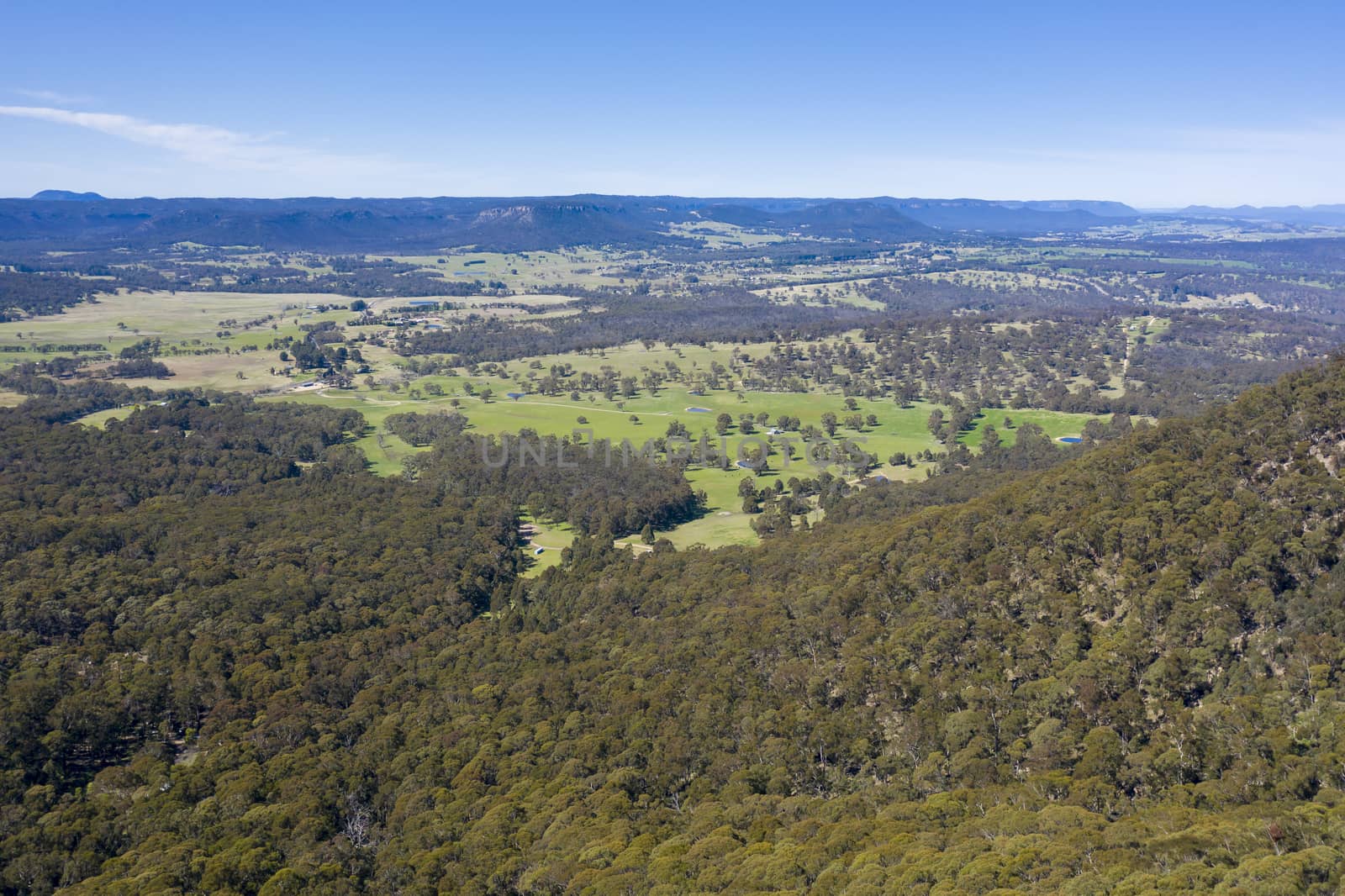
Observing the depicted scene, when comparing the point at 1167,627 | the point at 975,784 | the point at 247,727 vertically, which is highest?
the point at 1167,627

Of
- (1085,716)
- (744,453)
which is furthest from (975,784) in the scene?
(744,453)

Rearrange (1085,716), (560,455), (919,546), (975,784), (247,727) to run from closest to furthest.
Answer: (975,784) < (1085,716) < (247,727) < (919,546) < (560,455)

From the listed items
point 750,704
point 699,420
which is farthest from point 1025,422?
point 750,704

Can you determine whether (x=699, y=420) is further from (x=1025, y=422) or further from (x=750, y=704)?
(x=750, y=704)

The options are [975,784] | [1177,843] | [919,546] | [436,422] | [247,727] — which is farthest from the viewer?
[436,422]

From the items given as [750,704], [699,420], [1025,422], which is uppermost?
[750,704]

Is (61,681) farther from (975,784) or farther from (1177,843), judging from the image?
(1177,843)

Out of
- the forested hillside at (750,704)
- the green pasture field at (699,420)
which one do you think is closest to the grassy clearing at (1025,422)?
the green pasture field at (699,420)

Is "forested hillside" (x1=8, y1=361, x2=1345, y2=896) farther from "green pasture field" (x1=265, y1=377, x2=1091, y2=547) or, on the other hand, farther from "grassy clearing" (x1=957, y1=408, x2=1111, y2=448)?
"grassy clearing" (x1=957, y1=408, x2=1111, y2=448)
